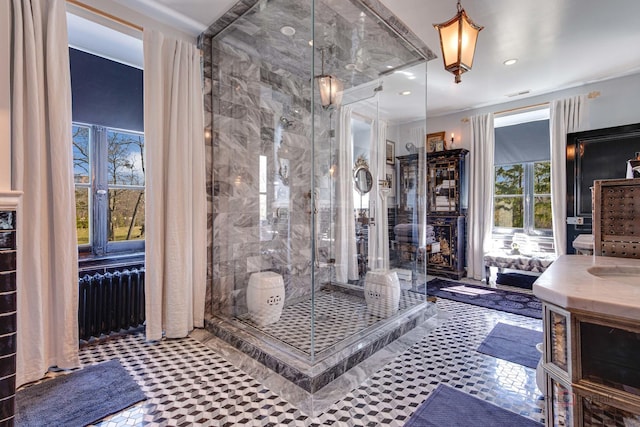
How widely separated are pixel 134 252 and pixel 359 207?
2.59 metres

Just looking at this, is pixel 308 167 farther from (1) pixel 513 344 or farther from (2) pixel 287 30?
(1) pixel 513 344

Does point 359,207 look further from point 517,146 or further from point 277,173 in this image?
point 517,146

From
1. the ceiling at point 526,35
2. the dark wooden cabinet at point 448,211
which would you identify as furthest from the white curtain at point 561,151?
the dark wooden cabinet at point 448,211

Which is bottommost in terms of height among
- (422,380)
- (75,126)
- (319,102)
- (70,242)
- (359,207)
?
(422,380)

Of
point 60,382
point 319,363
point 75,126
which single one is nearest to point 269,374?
point 319,363

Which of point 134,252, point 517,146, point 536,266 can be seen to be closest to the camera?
point 134,252

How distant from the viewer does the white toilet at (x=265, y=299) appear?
285cm

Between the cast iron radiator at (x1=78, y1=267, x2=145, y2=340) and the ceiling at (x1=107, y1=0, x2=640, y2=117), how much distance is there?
2.32m

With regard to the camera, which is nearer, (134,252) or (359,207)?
(134,252)

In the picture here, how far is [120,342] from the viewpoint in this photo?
2.61 m

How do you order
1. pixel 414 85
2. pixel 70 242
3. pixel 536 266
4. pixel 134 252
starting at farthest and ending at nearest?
pixel 536 266 < pixel 414 85 < pixel 134 252 < pixel 70 242

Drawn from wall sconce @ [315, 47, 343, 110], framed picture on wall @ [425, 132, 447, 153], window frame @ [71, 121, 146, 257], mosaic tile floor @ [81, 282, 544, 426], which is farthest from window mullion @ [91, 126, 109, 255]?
framed picture on wall @ [425, 132, 447, 153]

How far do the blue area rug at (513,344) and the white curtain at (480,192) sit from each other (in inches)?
81.7

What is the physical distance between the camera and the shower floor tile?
8.03ft
